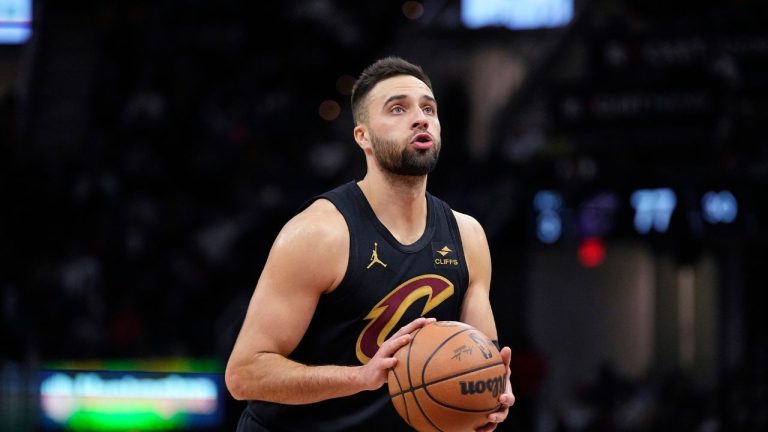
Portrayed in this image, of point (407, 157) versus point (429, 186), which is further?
point (429, 186)

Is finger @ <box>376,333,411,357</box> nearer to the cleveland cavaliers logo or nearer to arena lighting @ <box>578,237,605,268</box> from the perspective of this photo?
the cleveland cavaliers logo

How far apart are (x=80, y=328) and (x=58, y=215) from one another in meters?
1.96

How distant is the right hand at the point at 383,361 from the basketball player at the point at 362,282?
0.11 metres

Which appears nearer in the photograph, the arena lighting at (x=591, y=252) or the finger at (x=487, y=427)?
the finger at (x=487, y=427)

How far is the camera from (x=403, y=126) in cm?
446

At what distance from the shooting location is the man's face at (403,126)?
14.6 ft

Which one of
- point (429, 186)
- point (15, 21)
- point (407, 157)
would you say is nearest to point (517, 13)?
point (429, 186)

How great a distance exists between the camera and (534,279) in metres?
15.4

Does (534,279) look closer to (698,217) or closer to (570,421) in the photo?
(570,421)

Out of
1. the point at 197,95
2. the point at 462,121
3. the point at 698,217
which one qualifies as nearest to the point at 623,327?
the point at 462,121

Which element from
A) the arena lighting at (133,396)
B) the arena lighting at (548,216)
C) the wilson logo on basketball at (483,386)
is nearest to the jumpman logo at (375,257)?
the wilson logo on basketball at (483,386)

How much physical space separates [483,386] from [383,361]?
14.1 inches

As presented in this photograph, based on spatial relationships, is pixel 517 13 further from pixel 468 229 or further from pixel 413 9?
pixel 468 229

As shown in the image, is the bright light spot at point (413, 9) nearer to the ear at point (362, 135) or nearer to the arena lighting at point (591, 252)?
the arena lighting at point (591, 252)
